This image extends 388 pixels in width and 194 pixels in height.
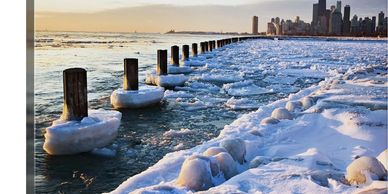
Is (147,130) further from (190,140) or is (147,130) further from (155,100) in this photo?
(155,100)

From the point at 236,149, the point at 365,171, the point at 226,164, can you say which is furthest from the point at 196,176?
the point at 365,171

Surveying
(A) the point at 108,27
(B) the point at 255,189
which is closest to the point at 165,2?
(A) the point at 108,27

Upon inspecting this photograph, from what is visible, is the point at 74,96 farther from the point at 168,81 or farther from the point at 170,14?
the point at 168,81

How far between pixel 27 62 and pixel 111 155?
95cm

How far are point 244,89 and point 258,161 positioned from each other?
364 cm

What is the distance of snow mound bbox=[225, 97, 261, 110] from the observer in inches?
183

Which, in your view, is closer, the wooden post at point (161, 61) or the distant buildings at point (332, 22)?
the distant buildings at point (332, 22)

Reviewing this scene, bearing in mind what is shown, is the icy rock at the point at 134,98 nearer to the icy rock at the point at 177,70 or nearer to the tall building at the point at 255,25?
the tall building at the point at 255,25

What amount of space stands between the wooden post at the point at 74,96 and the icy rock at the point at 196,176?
1.45 meters

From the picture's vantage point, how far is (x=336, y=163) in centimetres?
232

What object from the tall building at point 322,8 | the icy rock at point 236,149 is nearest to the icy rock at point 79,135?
the icy rock at point 236,149

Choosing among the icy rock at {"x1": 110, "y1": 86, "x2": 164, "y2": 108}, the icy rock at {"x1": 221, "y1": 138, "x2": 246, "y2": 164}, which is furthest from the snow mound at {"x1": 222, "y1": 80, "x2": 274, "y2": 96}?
the icy rock at {"x1": 221, "y1": 138, "x2": 246, "y2": 164}

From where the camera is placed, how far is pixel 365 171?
1.87 m

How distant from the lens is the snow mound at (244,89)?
5.71m
